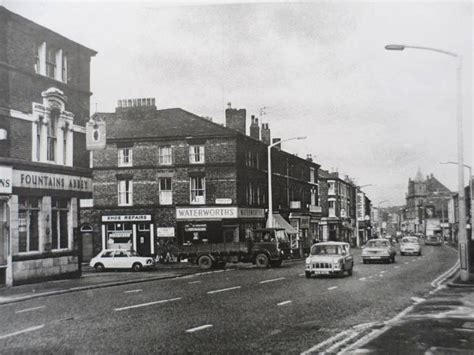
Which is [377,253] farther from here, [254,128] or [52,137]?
[52,137]

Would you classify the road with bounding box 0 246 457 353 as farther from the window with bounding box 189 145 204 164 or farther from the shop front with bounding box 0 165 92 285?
the window with bounding box 189 145 204 164

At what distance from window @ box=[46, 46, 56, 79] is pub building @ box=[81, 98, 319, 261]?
17.3 m

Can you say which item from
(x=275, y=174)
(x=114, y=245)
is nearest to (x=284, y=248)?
(x=114, y=245)

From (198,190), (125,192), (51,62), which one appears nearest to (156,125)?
(125,192)

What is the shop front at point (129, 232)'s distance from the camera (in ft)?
142

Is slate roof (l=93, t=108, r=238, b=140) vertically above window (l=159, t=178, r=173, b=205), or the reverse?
slate roof (l=93, t=108, r=238, b=140)

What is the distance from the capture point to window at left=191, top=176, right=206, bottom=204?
4309 centimetres

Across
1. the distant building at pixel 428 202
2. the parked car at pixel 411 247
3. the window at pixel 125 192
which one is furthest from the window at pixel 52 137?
the distant building at pixel 428 202

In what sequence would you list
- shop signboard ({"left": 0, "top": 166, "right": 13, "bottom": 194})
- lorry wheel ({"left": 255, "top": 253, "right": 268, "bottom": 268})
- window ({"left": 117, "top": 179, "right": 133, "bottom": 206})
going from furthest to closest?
window ({"left": 117, "top": 179, "right": 133, "bottom": 206}), lorry wheel ({"left": 255, "top": 253, "right": 268, "bottom": 268}), shop signboard ({"left": 0, "top": 166, "right": 13, "bottom": 194})

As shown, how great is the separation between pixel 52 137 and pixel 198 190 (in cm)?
1915

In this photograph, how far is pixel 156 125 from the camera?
4438 centimetres

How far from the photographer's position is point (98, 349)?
989 centimetres

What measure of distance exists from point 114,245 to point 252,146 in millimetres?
13045

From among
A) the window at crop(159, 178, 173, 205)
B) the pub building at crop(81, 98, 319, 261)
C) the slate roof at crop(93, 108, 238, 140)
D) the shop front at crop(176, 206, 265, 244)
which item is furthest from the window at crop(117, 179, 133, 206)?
the shop front at crop(176, 206, 265, 244)
